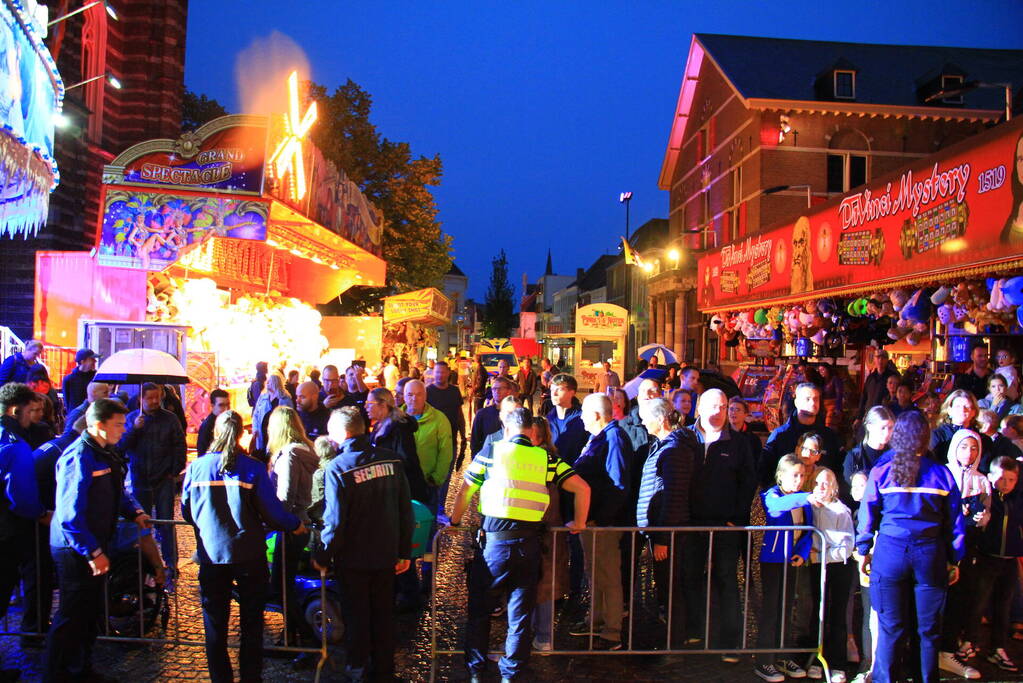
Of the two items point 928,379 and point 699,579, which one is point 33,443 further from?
point 928,379

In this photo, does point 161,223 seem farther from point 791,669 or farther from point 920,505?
point 920,505

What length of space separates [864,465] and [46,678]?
19.0 feet

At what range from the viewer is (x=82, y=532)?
466cm

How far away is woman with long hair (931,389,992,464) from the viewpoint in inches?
230

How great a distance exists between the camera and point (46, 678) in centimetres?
471

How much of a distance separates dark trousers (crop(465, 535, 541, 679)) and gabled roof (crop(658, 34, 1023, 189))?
88.2 feet

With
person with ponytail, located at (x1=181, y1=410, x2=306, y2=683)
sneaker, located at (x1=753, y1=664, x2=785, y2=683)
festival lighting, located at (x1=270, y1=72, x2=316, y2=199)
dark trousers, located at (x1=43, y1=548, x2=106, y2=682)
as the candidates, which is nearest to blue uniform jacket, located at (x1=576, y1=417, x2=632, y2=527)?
sneaker, located at (x1=753, y1=664, x2=785, y2=683)

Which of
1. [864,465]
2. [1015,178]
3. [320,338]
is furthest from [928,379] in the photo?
[320,338]

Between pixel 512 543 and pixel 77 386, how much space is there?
25.6 ft

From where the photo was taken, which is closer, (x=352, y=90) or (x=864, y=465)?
(x=864, y=465)

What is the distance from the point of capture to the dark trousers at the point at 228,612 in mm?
4586

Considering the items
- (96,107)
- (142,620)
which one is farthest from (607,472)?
(96,107)

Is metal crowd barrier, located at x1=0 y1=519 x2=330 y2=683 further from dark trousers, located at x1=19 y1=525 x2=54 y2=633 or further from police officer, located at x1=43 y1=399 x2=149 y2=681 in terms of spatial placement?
police officer, located at x1=43 y1=399 x2=149 y2=681

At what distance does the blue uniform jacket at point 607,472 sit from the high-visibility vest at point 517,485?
996 mm
